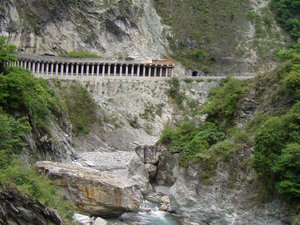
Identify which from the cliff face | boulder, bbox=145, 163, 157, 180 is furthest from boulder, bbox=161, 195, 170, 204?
the cliff face

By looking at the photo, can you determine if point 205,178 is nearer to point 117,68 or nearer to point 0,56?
point 0,56

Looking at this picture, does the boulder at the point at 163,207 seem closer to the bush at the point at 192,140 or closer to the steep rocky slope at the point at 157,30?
the bush at the point at 192,140

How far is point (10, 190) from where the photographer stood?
2298 cm

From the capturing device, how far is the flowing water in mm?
40900

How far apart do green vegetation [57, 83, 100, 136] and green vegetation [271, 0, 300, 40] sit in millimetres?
61275

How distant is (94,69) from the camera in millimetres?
100375

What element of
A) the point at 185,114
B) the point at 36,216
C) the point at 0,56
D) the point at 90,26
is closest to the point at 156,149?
the point at 0,56

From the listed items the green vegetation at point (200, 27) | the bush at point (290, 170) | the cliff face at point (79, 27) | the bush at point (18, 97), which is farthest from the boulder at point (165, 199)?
the green vegetation at point (200, 27)

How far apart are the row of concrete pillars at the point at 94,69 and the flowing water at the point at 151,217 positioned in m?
55.6

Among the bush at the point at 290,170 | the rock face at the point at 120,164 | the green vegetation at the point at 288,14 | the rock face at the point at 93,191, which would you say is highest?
the green vegetation at the point at 288,14

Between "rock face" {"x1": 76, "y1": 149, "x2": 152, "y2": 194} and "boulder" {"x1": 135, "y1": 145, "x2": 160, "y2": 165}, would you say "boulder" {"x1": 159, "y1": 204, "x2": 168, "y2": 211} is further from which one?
"boulder" {"x1": 135, "y1": 145, "x2": 160, "y2": 165}

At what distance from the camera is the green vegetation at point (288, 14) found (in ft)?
446

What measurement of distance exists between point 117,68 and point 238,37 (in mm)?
38324

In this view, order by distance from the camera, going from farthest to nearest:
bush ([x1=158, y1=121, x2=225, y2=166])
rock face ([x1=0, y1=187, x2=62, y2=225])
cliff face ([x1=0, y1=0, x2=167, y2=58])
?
cliff face ([x1=0, y1=0, x2=167, y2=58]), bush ([x1=158, y1=121, x2=225, y2=166]), rock face ([x1=0, y1=187, x2=62, y2=225])
